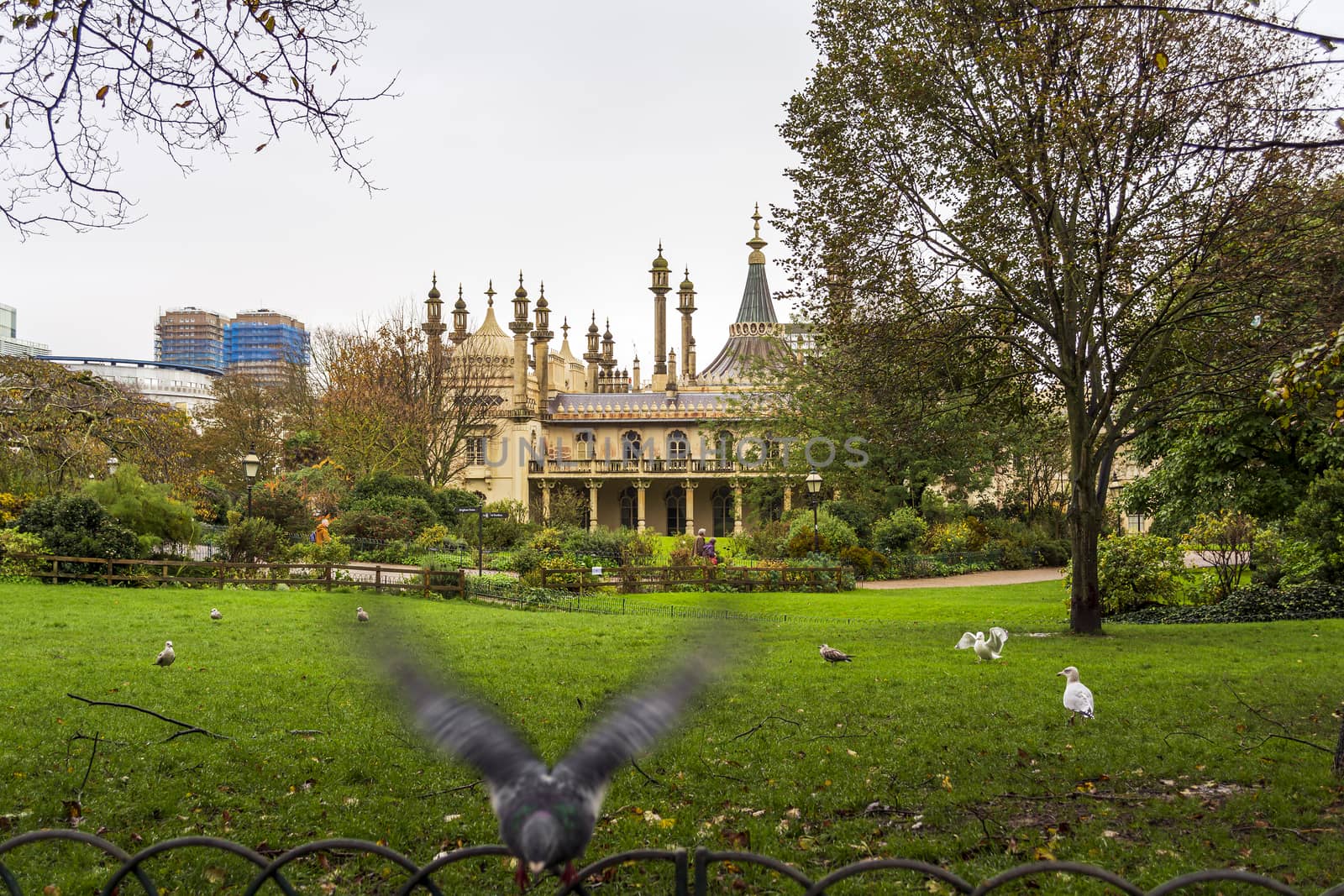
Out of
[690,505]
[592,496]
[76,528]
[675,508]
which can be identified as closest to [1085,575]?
[76,528]

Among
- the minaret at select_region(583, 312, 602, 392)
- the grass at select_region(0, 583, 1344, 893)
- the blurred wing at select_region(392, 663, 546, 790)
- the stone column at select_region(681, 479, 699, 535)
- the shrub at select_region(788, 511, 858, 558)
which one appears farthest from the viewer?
the minaret at select_region(583, 312, 602, 392)

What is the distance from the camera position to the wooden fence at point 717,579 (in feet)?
81.7

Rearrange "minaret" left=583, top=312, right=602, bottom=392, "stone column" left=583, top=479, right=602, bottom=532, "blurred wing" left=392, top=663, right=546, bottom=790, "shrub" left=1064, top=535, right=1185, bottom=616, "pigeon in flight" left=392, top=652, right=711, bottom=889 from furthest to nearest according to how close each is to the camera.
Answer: "minaret" left=583, top=312, right=602, bottom=392, "stone column" left=583, top=479, right=602, bottom=532, "shrub" left=1064, top=535, right=1185, bottom=616, "blurred wing" left=392, top=663, right=546, bottom=790, "pigeon in flight" left=392, top=652, right=711, bottom=889

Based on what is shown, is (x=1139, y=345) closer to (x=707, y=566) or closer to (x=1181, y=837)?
(x=1181, y=837)

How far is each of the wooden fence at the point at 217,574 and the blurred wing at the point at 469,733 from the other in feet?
61.6

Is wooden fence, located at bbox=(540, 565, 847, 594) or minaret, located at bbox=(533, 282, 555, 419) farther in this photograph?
minaret, located at bbox=(533, 282, 555, 419)

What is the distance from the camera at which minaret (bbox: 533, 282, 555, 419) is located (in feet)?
169

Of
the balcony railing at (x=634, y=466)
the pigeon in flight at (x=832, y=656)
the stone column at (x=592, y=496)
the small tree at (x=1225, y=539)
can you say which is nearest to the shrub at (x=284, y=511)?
the stone column at (x=592, y=496)

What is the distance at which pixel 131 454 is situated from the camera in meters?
18.6

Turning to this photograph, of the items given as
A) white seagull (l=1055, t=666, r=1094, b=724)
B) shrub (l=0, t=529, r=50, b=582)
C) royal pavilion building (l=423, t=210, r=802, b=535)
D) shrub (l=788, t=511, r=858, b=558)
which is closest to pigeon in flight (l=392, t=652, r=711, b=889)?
white seagull (l=1055, t=666, r=1094, b=724)

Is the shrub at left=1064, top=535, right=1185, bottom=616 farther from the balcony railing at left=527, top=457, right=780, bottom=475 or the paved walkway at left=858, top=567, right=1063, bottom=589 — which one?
the balcony railing at left=527, top=457, right=780, bottom=475

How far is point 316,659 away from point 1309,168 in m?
13.8

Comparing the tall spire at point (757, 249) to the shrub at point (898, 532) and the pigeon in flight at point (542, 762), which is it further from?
the pigeon in flight at point (542, 762)

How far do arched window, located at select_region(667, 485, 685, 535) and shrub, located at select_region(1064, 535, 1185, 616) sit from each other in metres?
32.6
